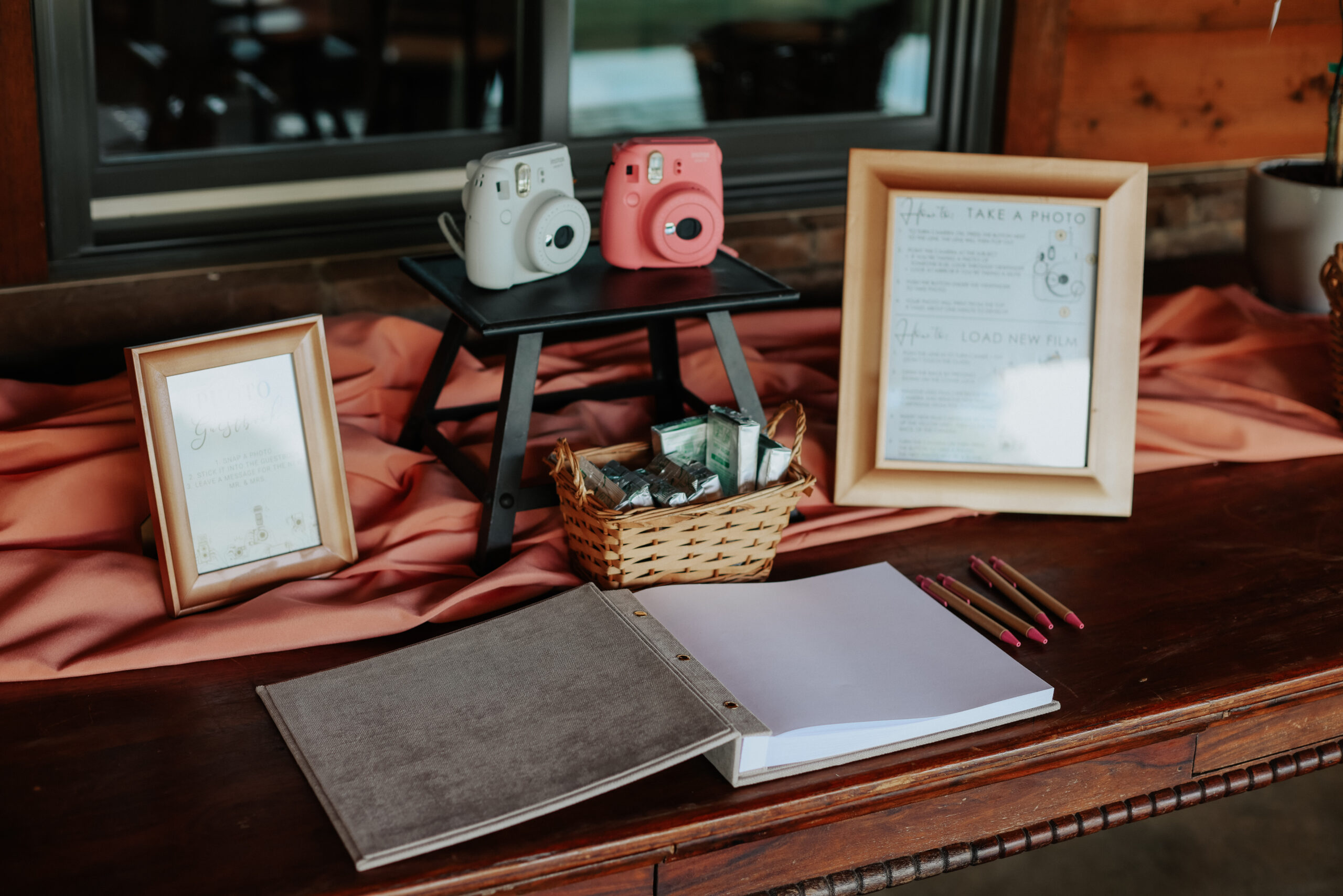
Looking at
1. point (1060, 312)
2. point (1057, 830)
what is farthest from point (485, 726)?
point (1060, 312)

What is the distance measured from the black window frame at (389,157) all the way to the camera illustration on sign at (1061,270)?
64 cm

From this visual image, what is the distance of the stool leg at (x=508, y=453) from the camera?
1.07 metres

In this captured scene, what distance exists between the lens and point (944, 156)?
119 cm

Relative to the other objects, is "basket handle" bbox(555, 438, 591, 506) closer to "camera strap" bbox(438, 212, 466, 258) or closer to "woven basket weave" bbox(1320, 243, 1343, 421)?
"camera strap" bbox(438, 212, 466, 258)

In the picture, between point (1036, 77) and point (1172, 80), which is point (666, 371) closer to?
point (1036, 77)

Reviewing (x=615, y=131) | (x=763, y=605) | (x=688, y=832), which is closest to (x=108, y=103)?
(x=615, y=131)

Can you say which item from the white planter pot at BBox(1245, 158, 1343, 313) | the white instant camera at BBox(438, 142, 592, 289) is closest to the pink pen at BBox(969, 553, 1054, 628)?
the white instant camera at BBox(438, 142, 592, 289)

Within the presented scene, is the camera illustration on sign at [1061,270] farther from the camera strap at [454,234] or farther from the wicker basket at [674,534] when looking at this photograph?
the camera strap at [454,234]

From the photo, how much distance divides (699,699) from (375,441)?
0.51 m

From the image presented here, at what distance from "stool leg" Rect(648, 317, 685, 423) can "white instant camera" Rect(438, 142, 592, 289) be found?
0.24 metres

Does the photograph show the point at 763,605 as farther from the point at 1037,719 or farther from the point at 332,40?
the point at 332,40

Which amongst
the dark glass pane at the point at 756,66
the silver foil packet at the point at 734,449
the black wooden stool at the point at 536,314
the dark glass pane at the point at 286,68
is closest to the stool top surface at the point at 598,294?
the black wooden stool at the point at 536,314

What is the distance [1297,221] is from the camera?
1.59 m

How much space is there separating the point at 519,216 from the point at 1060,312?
0.55 metres
